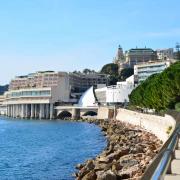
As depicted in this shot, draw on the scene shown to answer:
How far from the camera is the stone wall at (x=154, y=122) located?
4022cm

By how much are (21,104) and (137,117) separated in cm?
10951

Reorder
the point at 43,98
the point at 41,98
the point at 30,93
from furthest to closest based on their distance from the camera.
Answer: the point at 30,93, the point at 41,98, the point at 43,98

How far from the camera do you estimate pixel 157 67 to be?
175000 mm

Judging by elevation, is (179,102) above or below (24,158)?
above

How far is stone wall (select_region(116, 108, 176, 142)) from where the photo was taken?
40.2m

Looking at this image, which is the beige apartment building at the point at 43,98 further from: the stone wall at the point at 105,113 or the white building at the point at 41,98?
the stone wall at the point at 105,113

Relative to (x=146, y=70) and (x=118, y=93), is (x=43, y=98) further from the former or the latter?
(x=146, y=70)

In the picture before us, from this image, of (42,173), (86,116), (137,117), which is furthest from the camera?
(86,116)

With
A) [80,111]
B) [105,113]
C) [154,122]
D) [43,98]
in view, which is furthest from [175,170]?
[43,98]

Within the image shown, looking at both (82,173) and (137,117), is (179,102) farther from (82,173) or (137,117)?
(82,173)

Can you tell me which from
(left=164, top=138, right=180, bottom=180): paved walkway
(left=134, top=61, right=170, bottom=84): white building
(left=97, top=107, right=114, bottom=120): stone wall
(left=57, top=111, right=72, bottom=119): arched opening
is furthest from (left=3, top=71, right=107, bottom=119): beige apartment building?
(left=164, top=138, right=180, bottom=180): paved walkway

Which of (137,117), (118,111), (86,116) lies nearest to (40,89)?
(86,116)

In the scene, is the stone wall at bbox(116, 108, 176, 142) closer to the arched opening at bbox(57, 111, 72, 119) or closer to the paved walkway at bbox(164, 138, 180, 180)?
the paved walkway at bbox(164, 138, 180, 180)

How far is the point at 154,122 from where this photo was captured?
54344mm
